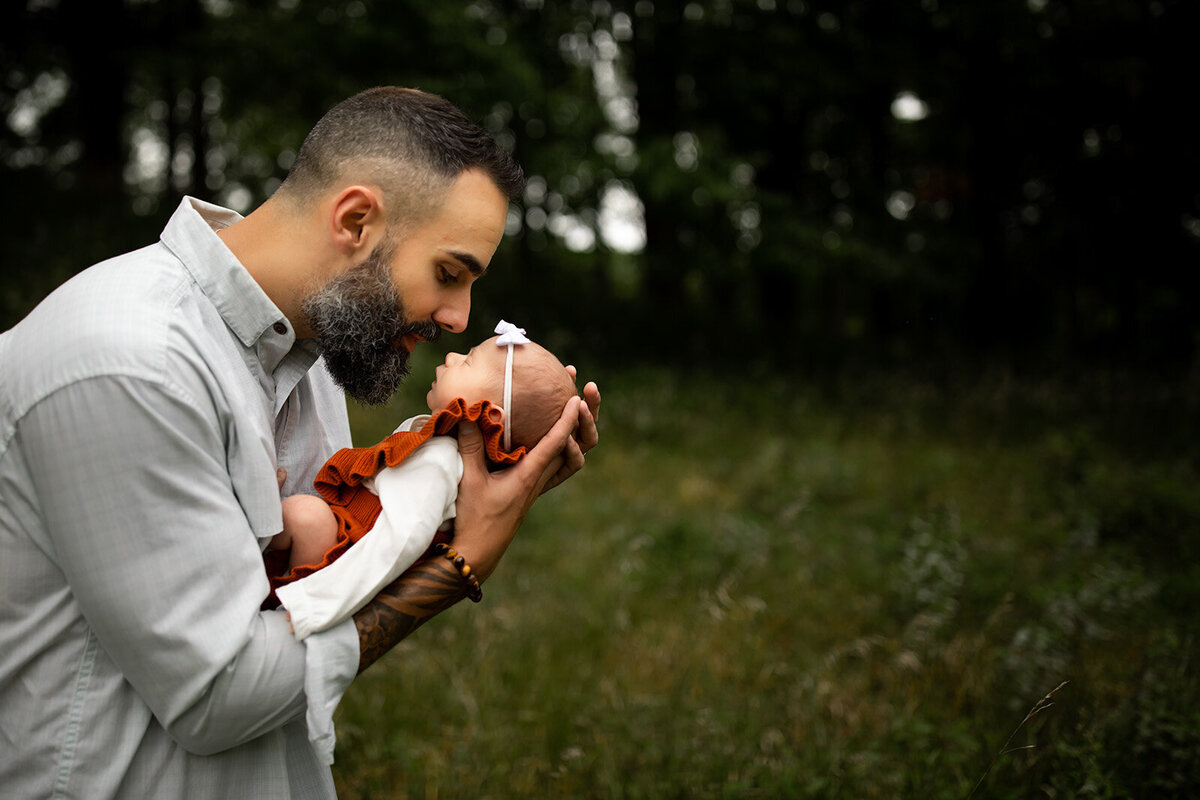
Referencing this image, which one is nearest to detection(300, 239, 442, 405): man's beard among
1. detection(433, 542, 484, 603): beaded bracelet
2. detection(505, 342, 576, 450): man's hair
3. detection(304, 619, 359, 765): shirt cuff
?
detection(505, 342, 576, 450): man's hair

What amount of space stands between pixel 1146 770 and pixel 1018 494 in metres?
4.21

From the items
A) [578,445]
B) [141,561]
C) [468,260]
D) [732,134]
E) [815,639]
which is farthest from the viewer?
[732,134]

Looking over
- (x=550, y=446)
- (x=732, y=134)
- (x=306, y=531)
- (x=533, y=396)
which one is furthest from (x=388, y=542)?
(x=732, y=134)

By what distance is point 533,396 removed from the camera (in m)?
2.36

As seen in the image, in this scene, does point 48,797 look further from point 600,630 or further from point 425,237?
point 600,630

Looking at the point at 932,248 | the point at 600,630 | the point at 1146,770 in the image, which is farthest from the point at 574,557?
the point at 932,248

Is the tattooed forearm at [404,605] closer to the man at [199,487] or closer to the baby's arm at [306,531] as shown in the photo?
the man at [199,487]

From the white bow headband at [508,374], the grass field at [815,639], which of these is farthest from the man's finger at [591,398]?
the grass field at [815,639]

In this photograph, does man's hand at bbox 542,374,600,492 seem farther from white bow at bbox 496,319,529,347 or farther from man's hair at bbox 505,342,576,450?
white bow at bbox 496,319,529,347

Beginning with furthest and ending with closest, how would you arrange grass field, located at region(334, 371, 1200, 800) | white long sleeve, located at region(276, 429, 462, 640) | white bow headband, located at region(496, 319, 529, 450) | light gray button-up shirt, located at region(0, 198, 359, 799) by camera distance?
1. grass field, located at region(334, 371, 1200, 800)
2. white bow headband, located at region(496, 319, 529, 450)
3. white long sleeve, located at region(276, 429, 462, 640)
4. light gray button-up shirt, located at region(0, 198, 359, 799)

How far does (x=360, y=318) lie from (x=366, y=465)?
1.20 feet

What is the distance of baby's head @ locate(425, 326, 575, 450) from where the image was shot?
92.7 inches

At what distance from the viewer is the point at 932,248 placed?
40.3 ft

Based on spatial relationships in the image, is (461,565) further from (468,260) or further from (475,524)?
(468,260)
